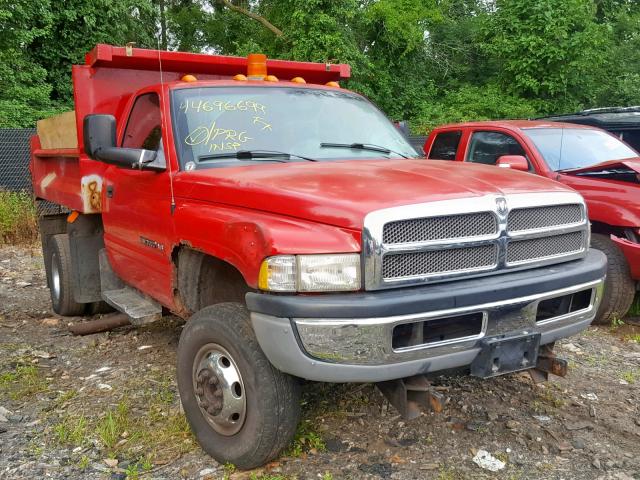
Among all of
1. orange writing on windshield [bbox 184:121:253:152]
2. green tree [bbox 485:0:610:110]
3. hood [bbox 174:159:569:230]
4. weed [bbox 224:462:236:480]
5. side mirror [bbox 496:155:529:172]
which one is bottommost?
weed [bbox 224:462:236:480]

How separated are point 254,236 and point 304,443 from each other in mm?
1342

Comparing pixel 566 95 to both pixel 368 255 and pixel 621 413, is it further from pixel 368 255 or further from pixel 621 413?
pixel 368 255

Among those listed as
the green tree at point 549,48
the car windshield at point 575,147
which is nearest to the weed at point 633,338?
the car windshield at point 575,147

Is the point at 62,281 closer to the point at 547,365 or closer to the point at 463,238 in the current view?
the point at 463,238

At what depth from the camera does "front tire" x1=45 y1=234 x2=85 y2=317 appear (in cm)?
592

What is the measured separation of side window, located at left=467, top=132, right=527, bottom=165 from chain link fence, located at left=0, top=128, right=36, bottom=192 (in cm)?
836

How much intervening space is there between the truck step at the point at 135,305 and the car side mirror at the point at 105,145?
3.54ft

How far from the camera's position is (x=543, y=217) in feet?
11.0

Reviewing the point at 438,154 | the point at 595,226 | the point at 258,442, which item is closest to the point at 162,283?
the point at 258,442

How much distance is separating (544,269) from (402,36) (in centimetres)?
1906

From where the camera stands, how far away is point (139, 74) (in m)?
5.45

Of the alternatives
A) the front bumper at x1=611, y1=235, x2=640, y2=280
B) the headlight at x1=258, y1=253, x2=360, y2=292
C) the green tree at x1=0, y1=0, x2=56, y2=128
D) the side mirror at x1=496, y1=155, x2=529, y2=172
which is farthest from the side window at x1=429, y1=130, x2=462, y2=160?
the green tree at x1=0, y1=0, x2=56, y2=128

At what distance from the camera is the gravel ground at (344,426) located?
3.41m

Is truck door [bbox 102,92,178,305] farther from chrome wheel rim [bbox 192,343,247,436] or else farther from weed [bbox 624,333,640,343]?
weed [bbox 624,333,640,343]
